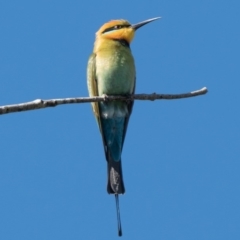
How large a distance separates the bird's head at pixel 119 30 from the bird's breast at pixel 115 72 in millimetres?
152

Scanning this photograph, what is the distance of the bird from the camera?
140 inches

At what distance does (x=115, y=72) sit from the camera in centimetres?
357

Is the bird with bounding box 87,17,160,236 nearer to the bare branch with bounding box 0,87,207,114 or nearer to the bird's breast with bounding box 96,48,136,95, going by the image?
the bird's breast with bounding box 96,48,136,95

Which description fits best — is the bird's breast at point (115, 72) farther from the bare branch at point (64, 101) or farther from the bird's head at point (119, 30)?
the bare branch at point (64, 101)

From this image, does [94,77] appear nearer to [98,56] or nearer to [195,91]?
[98,56]

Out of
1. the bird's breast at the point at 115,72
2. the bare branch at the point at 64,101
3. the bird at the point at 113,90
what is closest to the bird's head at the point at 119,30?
the bird at the point at 113,90

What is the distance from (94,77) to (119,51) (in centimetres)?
21

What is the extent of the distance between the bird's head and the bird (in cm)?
3

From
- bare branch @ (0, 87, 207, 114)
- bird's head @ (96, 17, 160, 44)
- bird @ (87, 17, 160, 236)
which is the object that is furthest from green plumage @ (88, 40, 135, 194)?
bare branch @ (0, 87, 207, 114)

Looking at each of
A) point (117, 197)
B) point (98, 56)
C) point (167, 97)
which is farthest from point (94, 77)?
point (167, 97)

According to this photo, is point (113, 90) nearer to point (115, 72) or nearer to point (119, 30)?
point (115, 72)

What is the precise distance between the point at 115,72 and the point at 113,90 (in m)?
0.10

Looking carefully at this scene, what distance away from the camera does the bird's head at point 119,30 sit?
379 cm

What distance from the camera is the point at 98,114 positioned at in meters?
3.57
